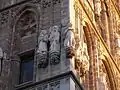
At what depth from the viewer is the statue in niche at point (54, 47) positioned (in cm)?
1884

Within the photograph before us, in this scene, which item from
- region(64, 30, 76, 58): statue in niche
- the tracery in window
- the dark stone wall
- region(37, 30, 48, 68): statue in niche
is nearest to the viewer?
region(64, 30, 76, 58): statue in niche

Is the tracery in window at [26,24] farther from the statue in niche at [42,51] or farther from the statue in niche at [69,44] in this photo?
the statue in niche at [69,44]

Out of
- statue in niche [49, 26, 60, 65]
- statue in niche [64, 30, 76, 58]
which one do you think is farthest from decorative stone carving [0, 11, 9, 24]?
statue in niche [64, 30, 76, 58]

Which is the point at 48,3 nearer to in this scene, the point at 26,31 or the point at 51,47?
the point at 26,31

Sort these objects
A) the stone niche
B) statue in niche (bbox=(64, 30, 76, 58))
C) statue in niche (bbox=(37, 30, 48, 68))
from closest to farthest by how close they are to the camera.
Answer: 1. statue in niche (bbox=(64, 30, 76, 58))
2. statue in niche (bbox=(37, 30, 48, 68))
3. the stone niche

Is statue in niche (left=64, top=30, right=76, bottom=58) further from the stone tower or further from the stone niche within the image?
the stone niche

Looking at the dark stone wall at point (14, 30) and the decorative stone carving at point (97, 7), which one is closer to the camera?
the dark stone wall at point (14, 30)

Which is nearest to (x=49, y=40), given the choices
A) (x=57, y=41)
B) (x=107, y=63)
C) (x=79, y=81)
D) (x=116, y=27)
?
(x=57, y=41)

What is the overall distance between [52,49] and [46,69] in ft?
1.93

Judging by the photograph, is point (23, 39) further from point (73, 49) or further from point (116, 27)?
point (116, 27)

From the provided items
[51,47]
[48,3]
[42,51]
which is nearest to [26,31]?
[48,3]

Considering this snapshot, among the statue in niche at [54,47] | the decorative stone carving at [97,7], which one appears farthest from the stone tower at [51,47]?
the decorative stone carving at [97,7]

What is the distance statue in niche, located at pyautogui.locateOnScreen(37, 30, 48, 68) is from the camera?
1898cm

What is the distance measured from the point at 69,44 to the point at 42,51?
880 mm
